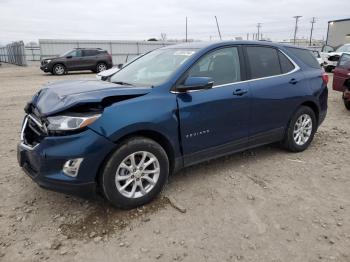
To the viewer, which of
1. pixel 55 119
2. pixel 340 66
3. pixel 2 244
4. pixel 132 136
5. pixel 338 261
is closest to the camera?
pixel 338 261

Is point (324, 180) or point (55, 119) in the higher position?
point (55, 119)

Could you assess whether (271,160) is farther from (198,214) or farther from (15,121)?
(15,121)

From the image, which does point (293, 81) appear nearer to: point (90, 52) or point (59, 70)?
point (59, 70)

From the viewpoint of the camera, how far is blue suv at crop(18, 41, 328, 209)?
308cm

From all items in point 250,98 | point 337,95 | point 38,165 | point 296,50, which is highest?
point 296,50

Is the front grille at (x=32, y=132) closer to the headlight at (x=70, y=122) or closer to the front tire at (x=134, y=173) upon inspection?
the headlight at (x=70, y=122)

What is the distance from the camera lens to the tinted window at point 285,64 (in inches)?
189

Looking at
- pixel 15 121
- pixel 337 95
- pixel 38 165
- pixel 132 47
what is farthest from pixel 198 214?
pixel 132 47

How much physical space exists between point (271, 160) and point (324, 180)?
85 centimetres

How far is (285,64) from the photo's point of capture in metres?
4.84

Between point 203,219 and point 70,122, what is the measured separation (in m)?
1.55

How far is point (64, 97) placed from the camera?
3.28m

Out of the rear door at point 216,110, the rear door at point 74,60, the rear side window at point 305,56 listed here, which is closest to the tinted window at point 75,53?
the rear door at point 74,60

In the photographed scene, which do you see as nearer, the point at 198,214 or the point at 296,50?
the point at 198,214
